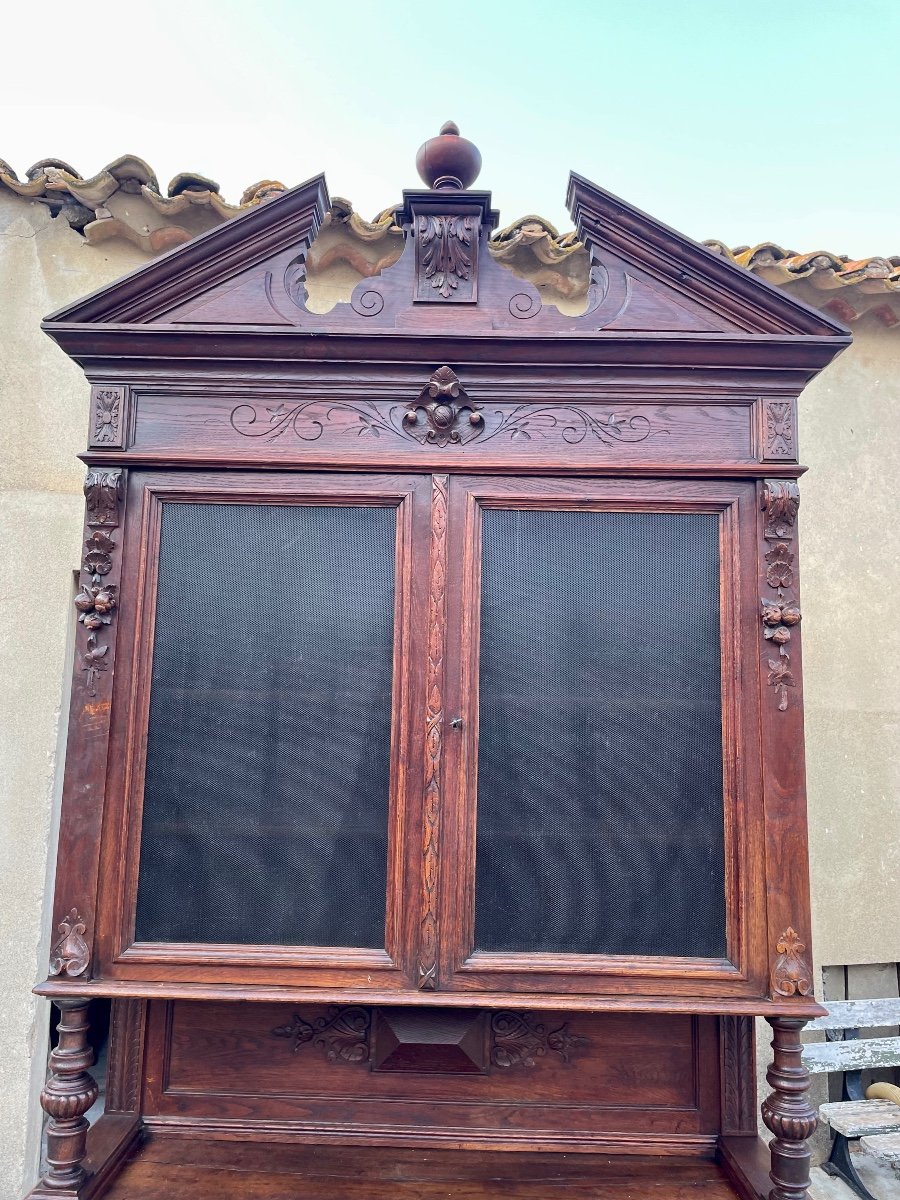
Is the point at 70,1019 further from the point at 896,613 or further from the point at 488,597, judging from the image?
the point at 896,613

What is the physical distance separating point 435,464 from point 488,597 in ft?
0.95

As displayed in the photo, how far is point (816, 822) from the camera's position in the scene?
2523 millimetres

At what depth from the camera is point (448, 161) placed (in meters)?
1.80

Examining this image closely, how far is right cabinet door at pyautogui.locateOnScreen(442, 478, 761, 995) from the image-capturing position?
158 centimetres

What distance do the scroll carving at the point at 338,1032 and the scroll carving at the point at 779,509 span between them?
137cm

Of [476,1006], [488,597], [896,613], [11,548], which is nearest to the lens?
[476,1006]

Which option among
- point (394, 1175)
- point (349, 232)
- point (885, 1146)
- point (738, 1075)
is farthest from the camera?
point (349, 232)

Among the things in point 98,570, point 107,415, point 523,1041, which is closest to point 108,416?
point 107,415

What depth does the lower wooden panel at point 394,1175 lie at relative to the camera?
1.68 meters

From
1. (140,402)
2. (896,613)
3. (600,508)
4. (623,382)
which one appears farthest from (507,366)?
(896,613)

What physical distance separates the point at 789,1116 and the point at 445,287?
1.73 metres

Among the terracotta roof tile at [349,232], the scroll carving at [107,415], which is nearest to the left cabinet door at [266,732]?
the scroll carving at [107,415]

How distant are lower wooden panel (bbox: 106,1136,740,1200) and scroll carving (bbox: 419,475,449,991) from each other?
0.52 m

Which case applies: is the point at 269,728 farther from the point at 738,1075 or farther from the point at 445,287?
the point at 738,1075
